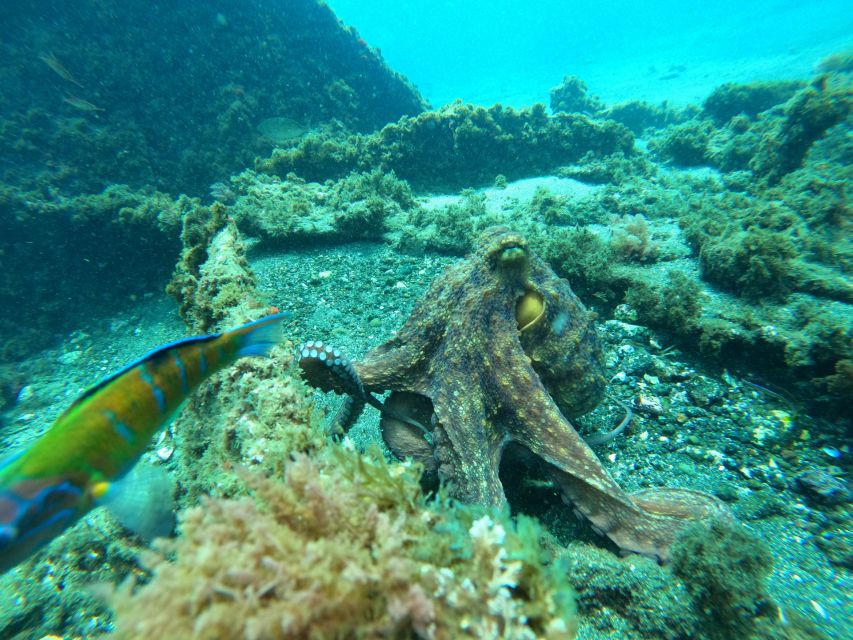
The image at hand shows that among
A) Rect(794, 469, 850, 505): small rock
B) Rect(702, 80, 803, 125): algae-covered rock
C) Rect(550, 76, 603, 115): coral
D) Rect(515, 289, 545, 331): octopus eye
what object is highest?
Rect(550, 76, 603, 115): coral

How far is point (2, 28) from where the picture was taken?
12102 millimetres

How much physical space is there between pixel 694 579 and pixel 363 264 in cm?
605

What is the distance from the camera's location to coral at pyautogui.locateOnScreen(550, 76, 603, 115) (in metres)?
22.2

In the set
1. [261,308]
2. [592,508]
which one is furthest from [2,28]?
[592,508]

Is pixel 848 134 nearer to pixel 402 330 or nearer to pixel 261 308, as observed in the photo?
pixel 402 330

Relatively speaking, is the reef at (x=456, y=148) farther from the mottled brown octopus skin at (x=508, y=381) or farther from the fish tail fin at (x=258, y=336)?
the fish tail fin at (x=258, y=336)

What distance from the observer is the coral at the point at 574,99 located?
22.2 metres

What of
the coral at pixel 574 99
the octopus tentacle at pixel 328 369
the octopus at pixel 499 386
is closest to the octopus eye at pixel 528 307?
the octopus at pixel 499 386

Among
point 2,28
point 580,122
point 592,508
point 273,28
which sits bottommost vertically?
point 592,508

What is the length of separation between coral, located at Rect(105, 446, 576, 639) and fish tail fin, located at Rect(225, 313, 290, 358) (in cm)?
62

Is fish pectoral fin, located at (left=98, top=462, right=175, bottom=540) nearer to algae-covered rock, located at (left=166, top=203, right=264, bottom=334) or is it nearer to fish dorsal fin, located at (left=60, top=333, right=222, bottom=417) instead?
fish dorsal fin, located at (left=60, top=333, right=222, bottom=417)

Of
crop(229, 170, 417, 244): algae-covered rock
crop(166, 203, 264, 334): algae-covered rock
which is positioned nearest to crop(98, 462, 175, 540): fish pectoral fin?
crop(166, 203, 264, 334): algae-covered rock

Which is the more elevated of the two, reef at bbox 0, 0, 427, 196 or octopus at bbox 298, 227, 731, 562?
reef at bbox 0, 0, 427, 196

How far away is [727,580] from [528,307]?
6.71 feet
